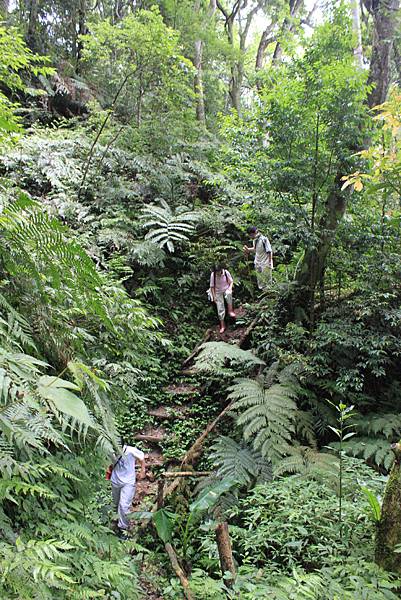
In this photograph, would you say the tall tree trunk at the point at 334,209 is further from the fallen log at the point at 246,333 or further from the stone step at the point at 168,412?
the stone step at the point at 168,412

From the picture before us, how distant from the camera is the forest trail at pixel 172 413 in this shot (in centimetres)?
496

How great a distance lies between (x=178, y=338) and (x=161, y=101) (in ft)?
18.0

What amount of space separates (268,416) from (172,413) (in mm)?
1852

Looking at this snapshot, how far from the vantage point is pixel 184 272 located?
846 centimetres

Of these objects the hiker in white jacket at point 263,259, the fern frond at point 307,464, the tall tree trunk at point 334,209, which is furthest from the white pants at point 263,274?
the fern frond at point 307,464

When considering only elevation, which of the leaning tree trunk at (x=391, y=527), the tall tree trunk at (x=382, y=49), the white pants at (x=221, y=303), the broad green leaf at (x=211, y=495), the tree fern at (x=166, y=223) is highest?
the tall tree trunk at (x=382, y=49)

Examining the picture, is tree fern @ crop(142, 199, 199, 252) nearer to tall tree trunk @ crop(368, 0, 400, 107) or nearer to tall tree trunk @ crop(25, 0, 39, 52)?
tall tree trunk @ crop(368, 0, 400, 107)

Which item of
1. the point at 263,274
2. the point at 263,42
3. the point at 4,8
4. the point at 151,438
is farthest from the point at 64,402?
the point at 263,42

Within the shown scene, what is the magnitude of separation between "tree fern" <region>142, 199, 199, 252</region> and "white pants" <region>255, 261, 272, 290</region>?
5.06 ft

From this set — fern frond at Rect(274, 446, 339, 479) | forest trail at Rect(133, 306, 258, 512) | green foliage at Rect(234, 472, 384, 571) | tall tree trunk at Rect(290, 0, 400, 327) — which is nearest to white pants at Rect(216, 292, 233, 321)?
forest trail at Rect(133, 306, 258, 512)

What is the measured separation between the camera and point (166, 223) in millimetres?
8227

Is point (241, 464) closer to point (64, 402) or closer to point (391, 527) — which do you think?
point (391, 527)

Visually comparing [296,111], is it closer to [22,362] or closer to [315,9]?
[22,362]

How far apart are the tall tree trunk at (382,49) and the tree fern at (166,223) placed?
389cm
